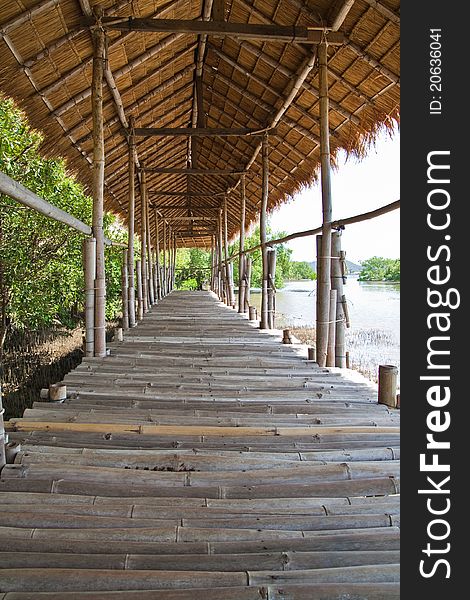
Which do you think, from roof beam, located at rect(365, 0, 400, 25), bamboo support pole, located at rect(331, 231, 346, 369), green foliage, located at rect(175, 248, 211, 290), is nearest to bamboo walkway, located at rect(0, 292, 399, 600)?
bamboo support pole, located at rect(331, 231, 346, 369)

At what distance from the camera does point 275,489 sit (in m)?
1.87

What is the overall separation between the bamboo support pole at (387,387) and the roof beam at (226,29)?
120 inches

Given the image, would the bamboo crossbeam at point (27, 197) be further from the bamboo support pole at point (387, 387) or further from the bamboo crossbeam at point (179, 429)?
the bamboo support pole at point (387, 387)

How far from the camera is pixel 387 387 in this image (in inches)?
121

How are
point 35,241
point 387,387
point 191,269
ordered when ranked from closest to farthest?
1. point 387,387
2. point 35,241
3. point 191,269

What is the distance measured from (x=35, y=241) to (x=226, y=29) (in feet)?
16.5

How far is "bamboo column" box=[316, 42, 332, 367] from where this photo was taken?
4223 millimetres

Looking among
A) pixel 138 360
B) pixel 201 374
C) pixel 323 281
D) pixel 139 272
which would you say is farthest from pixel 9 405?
pixel 323 281

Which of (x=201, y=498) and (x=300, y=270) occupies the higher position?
(x=300, y=270)

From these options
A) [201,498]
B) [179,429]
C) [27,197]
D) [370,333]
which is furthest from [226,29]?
[370,333]

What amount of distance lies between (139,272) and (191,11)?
4.71 m

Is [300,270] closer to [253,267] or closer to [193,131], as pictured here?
[253,267]

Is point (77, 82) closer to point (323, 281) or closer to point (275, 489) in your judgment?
point (323, 281)

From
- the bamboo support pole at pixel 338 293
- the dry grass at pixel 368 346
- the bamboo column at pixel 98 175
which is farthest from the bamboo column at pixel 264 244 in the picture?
the bamboo column at pixel 98 175
